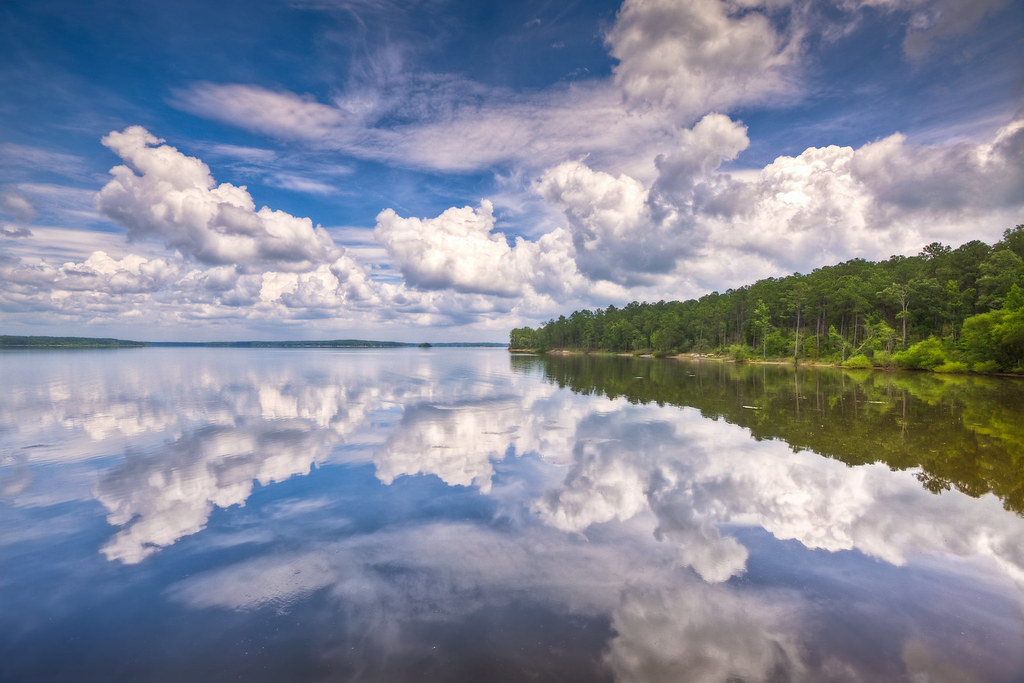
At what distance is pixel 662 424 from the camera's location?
24.2 metres

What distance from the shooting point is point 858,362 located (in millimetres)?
76062

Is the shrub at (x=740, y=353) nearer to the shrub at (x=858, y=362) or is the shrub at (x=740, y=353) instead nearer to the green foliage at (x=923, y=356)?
the shrub at (x=858, y=362)

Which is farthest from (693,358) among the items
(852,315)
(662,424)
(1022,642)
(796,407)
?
(1022,642)

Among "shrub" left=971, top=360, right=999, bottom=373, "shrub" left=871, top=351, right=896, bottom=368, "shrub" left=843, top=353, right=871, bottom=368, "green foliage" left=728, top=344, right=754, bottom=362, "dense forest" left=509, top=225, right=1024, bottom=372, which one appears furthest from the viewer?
"green foliage" left=728, top=344, right=754, bottom=362

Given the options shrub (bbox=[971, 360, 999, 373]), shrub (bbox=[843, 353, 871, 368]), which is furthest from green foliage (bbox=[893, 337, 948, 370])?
shrub (bbox=[971, 360, 999, 373])

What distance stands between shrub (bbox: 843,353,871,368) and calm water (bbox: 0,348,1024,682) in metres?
65.0

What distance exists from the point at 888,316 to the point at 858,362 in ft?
71.9

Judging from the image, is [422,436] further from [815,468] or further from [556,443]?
[815,468]

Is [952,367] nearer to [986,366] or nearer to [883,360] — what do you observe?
[986,366]

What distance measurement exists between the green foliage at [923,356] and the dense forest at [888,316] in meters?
0.13

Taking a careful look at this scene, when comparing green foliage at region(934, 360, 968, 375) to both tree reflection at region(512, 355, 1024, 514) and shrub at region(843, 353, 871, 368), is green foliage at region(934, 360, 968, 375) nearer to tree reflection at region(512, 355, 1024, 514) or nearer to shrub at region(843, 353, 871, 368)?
shrub at region(843, 353, 871, 368)

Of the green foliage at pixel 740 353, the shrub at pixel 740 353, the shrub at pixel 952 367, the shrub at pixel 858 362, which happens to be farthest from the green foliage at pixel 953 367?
the shrub at pixel 740 353

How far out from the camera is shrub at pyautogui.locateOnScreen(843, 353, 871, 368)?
75438 millimetres

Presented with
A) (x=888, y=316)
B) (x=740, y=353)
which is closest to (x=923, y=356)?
(x=888, y=316)
